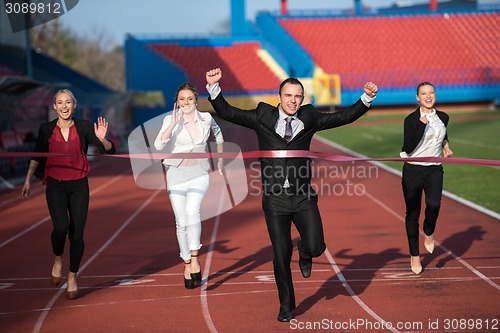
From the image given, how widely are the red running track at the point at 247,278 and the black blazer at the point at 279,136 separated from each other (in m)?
1.22

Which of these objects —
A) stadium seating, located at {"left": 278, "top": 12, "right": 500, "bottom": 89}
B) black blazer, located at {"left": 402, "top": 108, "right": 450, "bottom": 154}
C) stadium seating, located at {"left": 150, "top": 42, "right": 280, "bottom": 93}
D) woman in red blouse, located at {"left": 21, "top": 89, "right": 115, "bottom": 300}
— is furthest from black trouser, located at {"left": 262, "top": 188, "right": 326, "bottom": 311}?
stadium seating, located at {"left": 278, "top": 12, "right": 500, "bottom": 89}

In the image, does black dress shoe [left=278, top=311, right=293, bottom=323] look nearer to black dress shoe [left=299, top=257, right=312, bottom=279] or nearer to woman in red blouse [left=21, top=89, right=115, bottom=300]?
black dress shoe [left=299, top=257, right=312, bottom=279]

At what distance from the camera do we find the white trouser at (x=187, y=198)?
7.88m

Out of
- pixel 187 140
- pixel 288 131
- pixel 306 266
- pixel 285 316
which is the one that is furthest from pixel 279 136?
pixel 187 140

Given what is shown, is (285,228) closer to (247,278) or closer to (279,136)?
(279,136)

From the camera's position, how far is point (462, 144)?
1078 inches

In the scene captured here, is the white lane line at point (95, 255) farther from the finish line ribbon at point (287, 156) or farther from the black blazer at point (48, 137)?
the finish line ribbon at point (287, 156)

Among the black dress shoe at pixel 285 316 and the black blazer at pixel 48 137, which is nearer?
the black dress shoe at pixel 285 316

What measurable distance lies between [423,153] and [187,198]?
8.57ft

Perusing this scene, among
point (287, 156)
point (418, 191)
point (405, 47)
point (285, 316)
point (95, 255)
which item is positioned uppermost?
point (405, 47)

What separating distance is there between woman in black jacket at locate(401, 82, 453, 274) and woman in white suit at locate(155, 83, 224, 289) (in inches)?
82.1

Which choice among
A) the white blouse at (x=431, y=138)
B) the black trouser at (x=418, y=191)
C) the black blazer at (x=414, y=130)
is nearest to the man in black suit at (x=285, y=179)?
the black blazer at (x=414, y=130)

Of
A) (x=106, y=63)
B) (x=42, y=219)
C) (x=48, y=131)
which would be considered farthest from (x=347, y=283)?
(x=106, y=63)

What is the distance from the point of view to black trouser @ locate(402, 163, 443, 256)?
8.26 m
